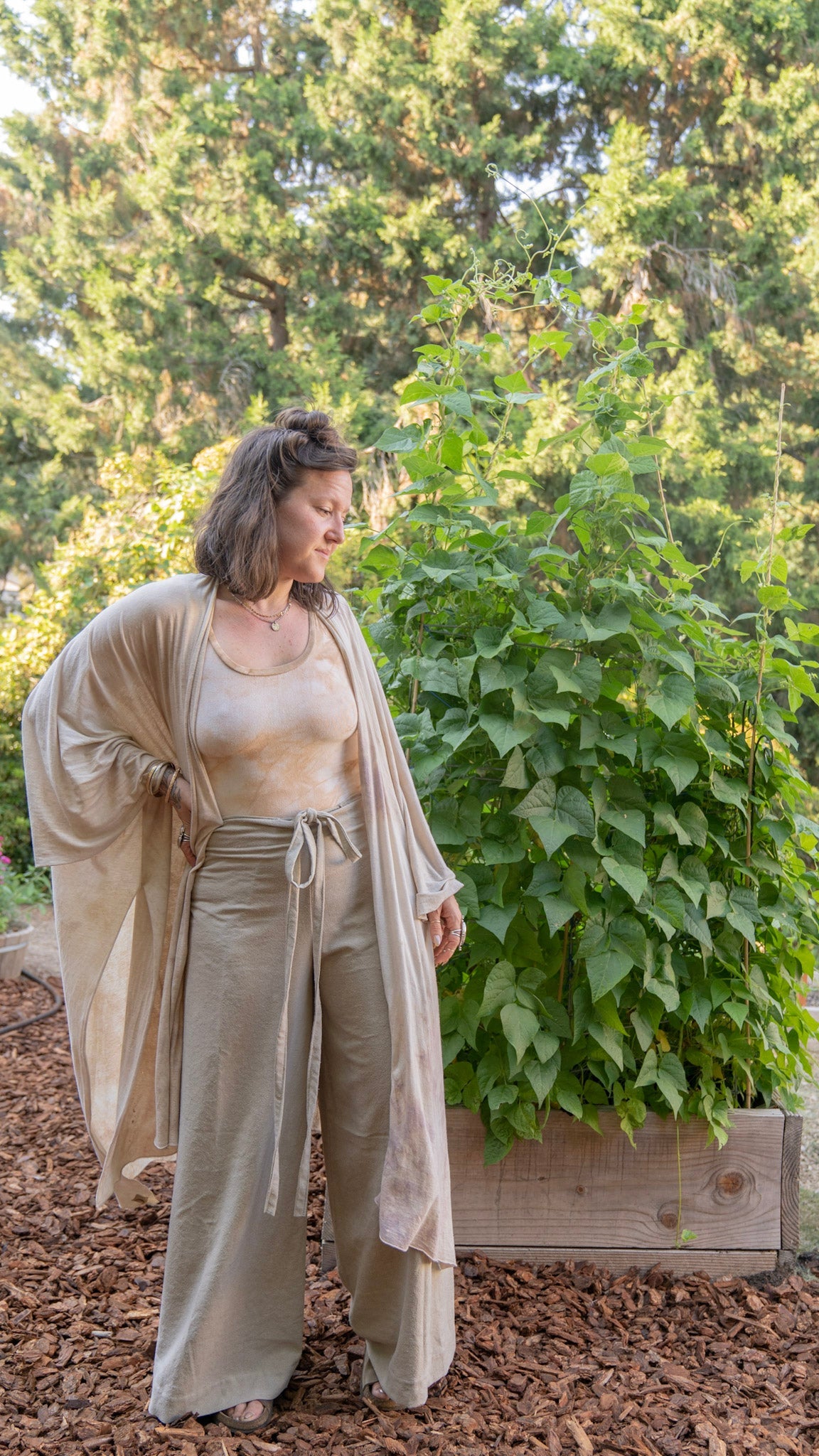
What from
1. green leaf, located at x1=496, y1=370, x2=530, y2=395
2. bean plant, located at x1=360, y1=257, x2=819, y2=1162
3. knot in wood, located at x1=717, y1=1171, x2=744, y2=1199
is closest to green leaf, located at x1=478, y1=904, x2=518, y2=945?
bean plant, located at x1=360, y1=257, x2=819, y2=1162

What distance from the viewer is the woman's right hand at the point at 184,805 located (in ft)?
7.00

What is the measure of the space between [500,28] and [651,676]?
9598 mm

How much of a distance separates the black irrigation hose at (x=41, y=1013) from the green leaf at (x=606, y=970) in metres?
2.96

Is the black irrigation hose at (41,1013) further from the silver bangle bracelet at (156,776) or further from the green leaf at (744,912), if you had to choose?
the green leaf at (744,912)

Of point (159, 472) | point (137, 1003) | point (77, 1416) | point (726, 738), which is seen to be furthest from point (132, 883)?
point (159, 472)

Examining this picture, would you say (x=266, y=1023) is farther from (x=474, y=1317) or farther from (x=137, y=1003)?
(x=474, y=1317)

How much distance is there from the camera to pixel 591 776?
258 centimetres

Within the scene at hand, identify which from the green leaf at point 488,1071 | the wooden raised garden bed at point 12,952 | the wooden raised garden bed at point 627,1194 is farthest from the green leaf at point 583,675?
the wooden raised garden bed at point 12,952

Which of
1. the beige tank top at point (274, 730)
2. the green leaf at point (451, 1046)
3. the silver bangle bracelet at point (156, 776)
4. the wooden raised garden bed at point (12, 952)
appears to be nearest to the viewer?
the beige tank top at point (274, 730)

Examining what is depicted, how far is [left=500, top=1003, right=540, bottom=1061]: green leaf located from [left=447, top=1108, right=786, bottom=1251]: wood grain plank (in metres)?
0.31

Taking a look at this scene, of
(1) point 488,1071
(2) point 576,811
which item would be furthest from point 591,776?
(1) point 488,1071

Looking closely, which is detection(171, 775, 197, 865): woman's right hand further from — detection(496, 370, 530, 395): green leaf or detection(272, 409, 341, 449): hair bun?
detection(496, 370, 530, 395): green leaf

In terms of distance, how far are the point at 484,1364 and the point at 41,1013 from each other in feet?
10.3

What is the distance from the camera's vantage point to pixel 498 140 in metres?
10.2
